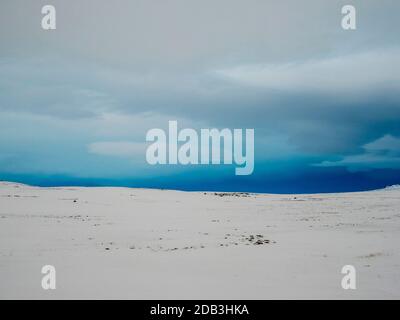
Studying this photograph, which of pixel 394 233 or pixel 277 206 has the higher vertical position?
pixel 277 206

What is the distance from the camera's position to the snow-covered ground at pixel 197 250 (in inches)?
407

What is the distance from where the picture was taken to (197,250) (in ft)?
49.5

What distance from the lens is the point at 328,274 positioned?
1159 cm

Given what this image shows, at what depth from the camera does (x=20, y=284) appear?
10.8 m

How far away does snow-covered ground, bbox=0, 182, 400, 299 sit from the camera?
33.9 feet

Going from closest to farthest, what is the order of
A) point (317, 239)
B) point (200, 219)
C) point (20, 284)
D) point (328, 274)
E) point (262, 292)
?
point (262, 292) → point (20, 284) → point (328, 274) → point (317, 239) → point (200, 219)

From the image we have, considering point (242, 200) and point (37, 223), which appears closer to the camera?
point (37, 223)

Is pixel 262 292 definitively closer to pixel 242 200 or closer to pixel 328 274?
pixel 328 274

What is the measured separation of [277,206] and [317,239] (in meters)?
13.3

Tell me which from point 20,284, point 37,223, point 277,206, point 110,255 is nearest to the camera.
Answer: point 20,284

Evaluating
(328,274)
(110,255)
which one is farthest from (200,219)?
(328,274)
